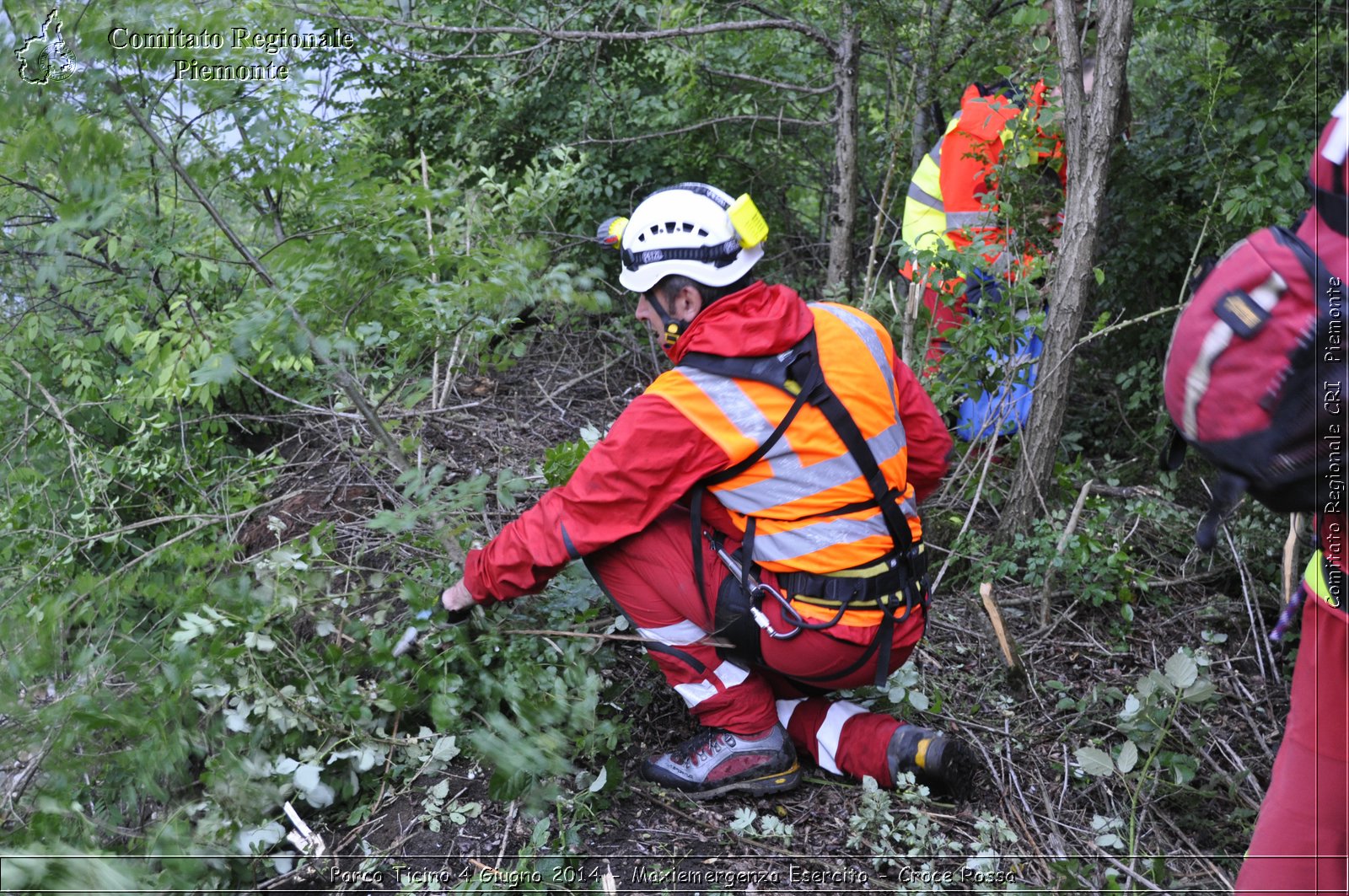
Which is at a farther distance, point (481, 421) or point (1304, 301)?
point (481, 421)

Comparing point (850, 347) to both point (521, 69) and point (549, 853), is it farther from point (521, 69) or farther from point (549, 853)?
point (521, 69)

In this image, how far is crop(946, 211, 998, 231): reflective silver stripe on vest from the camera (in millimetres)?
4223

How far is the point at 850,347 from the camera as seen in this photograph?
2.69m

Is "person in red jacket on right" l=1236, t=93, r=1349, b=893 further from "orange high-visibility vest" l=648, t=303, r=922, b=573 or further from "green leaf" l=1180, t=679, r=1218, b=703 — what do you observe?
"orange high-visibility vest" l=648, t=303, r=922, b=573

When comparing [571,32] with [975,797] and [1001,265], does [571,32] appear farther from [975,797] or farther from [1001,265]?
[975,797]

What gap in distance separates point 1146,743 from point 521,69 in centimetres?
457

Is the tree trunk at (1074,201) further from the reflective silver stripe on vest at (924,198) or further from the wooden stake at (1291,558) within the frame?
the reflective silver stripe on vest at (924,198)

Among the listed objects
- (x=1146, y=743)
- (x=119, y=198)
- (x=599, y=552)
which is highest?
(x=119, y=198)

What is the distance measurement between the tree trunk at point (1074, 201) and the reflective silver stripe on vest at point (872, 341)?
1258mm

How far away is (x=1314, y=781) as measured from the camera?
1789 mm

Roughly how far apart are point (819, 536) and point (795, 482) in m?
0.16

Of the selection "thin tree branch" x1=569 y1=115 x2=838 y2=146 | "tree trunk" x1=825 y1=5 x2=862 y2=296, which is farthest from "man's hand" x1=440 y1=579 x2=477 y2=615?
"thin tree branch" x1=569 y1=115 x2=838 y2=146

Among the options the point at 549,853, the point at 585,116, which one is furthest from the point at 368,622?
the point at 585,116

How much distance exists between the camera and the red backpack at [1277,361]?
4.76 feet
